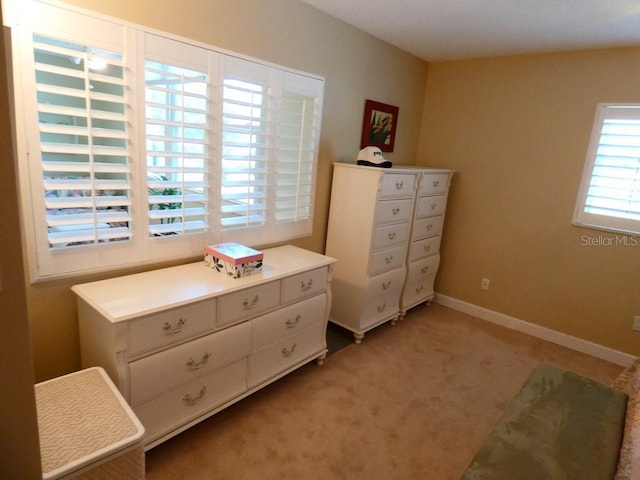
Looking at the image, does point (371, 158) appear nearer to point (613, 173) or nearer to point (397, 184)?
point (397, 184)

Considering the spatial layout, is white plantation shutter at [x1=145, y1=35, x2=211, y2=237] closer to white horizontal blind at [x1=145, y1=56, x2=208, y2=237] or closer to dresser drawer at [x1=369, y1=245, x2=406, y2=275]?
white horizontal blind at [x1=145, y1=56, x2=208, y2=237]

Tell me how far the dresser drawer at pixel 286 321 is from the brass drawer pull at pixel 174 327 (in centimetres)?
42

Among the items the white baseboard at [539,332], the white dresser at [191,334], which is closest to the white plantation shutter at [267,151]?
the white dresser at [191,334]

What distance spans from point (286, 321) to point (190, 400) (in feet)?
2.19

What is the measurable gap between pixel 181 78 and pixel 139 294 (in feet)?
3.57

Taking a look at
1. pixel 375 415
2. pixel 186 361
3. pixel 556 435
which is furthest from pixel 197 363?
pixel 556 435

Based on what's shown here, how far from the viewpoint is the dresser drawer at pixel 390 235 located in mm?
2896

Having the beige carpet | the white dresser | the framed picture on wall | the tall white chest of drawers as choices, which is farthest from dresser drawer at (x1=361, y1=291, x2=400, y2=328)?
the framed picture on wall

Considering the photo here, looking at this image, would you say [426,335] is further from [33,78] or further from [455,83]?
[33,78]

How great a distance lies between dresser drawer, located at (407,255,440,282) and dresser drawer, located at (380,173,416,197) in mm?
683

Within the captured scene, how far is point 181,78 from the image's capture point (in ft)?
6.36

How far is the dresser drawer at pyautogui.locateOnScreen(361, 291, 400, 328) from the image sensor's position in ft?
9.84

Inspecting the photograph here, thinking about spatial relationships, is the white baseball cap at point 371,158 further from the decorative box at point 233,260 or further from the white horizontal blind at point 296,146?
the decorative box at point 233,260

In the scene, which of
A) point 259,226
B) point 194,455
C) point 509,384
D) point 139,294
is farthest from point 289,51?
point 509,384
